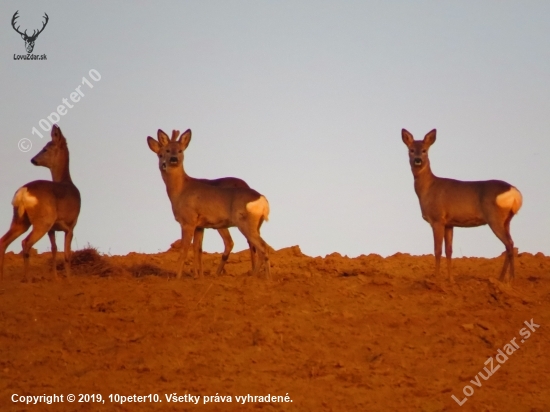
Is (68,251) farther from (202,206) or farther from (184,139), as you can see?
(184,139)

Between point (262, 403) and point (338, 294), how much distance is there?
356 cm

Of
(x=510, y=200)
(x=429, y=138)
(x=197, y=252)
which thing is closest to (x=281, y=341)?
(x=197, y=252)

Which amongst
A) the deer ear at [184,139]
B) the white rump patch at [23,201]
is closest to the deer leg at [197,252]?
the deer ear at [184,139]

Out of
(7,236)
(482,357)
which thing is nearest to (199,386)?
(482,357)

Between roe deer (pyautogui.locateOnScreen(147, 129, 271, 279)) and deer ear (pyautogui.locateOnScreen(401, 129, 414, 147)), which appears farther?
deer ear (pyautogui.locateOnScreen(401, 129, 414, 147))

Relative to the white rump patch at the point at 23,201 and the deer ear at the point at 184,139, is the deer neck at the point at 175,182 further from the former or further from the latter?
the white rump patch at the point at 23,201

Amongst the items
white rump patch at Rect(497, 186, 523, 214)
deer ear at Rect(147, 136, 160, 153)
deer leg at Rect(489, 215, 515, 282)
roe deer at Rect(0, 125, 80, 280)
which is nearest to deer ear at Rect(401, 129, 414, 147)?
white rump patch at Rect(497, 186, 523, 214)

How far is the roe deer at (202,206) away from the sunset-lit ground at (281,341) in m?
1.28

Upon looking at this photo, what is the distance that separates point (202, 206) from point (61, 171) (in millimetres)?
3564

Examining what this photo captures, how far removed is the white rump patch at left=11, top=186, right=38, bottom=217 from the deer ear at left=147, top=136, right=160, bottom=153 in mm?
2588

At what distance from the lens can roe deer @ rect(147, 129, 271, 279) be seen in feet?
52.3

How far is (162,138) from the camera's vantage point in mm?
17375

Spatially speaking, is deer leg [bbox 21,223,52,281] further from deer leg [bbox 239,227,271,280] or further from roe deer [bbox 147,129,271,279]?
deer leg [bbox 239,227,271,280]

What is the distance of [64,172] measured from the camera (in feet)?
59.1
